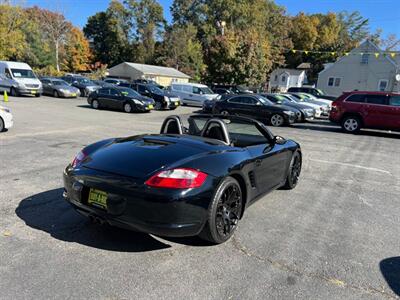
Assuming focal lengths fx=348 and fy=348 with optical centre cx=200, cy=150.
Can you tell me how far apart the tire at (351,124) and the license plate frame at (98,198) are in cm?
1379

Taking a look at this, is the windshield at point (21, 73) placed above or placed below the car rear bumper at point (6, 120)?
above

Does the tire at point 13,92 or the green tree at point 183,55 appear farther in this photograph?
the green tree at point 183,55

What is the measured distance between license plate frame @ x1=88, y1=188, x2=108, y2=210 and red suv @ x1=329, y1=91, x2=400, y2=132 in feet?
44.5

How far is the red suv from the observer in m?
13.9

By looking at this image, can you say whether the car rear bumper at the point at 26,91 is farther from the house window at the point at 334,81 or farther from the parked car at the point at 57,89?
the house window at the point at 334,81

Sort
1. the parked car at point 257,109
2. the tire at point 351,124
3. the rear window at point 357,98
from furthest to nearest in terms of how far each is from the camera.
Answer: the parked car at point 257,109
the tire at point 351,124
the rear window at point 357,98

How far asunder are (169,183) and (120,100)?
18.0 metres

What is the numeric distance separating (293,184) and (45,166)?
464 cm

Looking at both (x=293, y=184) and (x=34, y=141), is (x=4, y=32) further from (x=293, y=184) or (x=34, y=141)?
(x=293, y=184)

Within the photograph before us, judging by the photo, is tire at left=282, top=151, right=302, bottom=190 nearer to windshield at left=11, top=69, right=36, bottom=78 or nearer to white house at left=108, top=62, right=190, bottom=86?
windshield at left=11, top=69, right=36, bottom=78

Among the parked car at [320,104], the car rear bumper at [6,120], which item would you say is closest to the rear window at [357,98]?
the parked car at [320,104]

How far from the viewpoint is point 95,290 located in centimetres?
281

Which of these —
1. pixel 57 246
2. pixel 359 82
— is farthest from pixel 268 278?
pixel 359 82

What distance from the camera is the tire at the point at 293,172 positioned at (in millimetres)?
5750
